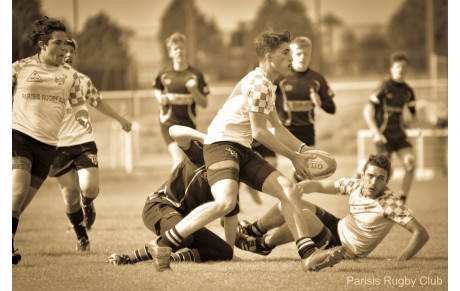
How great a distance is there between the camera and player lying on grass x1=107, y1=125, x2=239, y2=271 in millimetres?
5852

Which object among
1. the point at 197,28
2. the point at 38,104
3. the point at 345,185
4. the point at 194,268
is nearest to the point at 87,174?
the point at 38,104

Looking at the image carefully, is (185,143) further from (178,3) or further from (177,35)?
(178,3)

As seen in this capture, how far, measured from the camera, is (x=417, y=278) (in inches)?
211

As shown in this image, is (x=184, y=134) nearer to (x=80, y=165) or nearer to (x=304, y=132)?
(x=80, y=165)

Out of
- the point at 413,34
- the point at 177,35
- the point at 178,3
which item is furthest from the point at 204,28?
the point at 177,35

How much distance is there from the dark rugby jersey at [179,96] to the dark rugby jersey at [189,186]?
155 inches

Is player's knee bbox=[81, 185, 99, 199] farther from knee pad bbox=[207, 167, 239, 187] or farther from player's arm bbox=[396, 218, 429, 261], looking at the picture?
player's arm bbox=[396, 218, 429, 261]

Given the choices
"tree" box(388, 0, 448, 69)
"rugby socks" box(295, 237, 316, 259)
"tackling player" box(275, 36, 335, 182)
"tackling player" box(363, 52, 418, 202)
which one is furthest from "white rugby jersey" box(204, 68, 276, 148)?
"tree" box(388, 0, 448, 69)

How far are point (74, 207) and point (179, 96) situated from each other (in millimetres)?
3260

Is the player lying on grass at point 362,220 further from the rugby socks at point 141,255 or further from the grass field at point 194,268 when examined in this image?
the rugby socks at point 141,255

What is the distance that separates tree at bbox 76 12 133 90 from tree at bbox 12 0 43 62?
50.6ft

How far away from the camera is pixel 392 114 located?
1096 centimetres

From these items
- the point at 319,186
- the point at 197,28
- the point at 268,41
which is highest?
the point at 197,28

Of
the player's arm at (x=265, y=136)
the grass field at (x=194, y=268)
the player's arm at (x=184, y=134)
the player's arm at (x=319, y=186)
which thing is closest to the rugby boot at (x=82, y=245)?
the grass field at (x=194, y=268)
